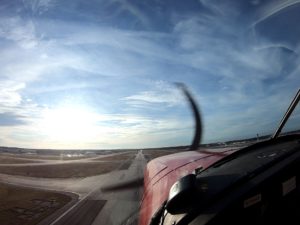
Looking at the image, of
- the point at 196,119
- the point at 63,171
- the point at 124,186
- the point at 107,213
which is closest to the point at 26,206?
the point at 107,213

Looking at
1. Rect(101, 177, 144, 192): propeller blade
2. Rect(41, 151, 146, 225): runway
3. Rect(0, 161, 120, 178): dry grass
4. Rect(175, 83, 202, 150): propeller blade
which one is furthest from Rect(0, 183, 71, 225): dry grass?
Rect(0, 161, 120, 178): dry grass

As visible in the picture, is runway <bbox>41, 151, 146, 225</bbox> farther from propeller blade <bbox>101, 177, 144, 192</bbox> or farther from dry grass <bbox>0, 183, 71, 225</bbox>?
propeller blade <bbox>101, 177, 144, 192</bbox>

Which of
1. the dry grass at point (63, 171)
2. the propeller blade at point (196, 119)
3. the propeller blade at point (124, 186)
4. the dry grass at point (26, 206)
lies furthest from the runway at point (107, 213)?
the dry grass at point (63, 171)

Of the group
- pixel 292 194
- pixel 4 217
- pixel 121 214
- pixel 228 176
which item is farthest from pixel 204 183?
pixel 4 217

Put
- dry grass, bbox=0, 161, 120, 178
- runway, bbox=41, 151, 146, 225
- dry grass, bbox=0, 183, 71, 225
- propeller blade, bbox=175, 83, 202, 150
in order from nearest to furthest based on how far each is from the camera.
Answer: propeller blade, bbox=175, 83, 202, 150, runway, bbox=41, 151, 146, 225, dry grass, bbox=0, 183, 71, 225, dry grass, bbox=0, 161, 120, 178

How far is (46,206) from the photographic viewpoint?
66.6 ft

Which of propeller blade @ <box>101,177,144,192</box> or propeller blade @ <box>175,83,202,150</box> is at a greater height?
propeller blade @ <box>175,83,202,150</box>

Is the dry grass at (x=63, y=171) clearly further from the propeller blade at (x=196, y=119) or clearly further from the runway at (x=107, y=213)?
the propeller blade at (x=196, y=119)

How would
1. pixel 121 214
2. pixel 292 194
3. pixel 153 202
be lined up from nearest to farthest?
pixel 292 194, pixel 153 202, pixel 121 214

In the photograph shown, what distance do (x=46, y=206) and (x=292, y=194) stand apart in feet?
64.9

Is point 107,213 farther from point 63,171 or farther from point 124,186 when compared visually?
point 63,171

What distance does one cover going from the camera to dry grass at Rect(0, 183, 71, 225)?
687 inches

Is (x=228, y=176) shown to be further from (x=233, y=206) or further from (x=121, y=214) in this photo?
(x=121, y=214)

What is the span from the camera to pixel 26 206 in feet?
70.5
